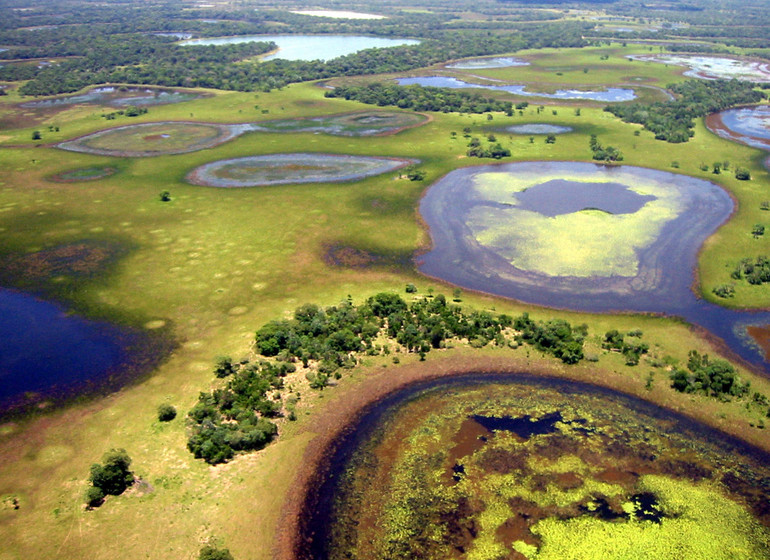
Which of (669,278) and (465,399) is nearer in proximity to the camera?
(465,399)

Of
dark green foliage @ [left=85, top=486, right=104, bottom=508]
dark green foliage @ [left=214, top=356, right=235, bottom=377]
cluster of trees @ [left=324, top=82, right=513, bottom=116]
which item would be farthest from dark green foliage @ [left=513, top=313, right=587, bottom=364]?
cluster of trees @ [left=324, top=82, right=513, bottom=116]

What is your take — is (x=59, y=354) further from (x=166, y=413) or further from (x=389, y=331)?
(x=389, y=331)

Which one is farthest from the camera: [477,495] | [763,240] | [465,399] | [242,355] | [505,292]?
[763,240]

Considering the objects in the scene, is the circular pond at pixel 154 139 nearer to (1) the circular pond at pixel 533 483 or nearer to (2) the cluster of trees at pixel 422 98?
(2) the cluster of trees at pixel 422 98

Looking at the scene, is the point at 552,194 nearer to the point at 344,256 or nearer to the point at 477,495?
the point at 344,256

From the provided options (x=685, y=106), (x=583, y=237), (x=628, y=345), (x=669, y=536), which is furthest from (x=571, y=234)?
(x=685, y=106)

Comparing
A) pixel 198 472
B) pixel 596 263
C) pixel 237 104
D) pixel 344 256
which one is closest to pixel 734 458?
pixel 596 263

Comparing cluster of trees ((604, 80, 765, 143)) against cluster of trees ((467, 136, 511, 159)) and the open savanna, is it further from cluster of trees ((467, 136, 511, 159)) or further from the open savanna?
cluster of trees ((467, 136, 511, 159))
